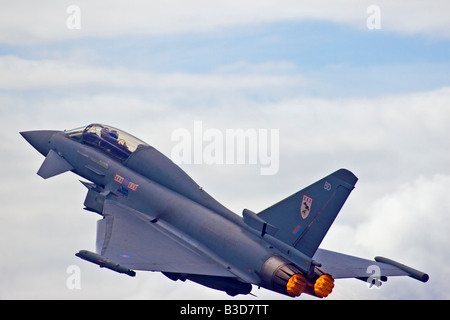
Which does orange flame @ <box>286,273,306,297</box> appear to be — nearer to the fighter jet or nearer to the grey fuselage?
the fighter jet

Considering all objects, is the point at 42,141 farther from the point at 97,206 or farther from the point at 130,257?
the point at 130,257

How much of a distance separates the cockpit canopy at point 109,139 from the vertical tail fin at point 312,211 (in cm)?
773

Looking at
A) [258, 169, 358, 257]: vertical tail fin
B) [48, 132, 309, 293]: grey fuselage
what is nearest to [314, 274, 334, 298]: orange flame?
[48, 132, 309, 293]: grey fuselage

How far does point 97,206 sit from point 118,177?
1355 millimetres

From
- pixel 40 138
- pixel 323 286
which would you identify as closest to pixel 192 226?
pixel 323 286

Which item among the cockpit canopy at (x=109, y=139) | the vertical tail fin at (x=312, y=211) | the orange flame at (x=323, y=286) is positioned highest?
the cockpit canopy at (x=109, y=139)

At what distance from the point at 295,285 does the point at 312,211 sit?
245 centimetres

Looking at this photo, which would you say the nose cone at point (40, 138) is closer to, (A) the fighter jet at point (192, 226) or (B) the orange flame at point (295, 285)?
(A) the fighter jet at point (192, 226)

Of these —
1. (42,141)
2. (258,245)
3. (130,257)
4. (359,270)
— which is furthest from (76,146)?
(359,270)

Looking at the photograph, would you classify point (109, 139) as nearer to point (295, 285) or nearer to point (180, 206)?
point (180, 206)

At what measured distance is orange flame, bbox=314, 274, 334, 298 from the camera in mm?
29734

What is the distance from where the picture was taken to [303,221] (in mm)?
30250

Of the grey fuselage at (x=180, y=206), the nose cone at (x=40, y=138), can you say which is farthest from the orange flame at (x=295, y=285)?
the nose cone at (x=40, y=138)

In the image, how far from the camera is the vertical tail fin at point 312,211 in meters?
29.8
